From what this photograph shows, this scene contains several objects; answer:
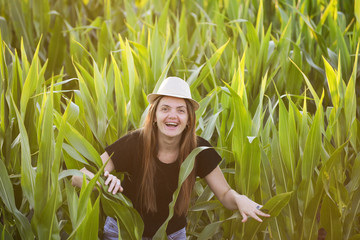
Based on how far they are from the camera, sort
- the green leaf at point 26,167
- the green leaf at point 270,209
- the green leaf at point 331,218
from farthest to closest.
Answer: the green leaf at point 331,218 < the green leaf at point 270,209 < the green leaf at point 26,167

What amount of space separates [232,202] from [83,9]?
233 cm

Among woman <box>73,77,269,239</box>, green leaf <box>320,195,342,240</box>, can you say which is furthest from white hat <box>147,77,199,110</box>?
green leaf <box>320,195,342,240</box>

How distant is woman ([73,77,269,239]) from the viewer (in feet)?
4.15

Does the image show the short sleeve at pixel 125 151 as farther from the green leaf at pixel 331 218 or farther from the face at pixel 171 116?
the green leaf at pixel 331 218

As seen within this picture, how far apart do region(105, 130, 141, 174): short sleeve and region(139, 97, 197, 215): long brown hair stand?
24 mm

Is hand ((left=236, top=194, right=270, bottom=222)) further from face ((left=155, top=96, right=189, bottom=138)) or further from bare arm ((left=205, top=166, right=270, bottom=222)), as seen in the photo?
face ((left=155, top=96, right=189, bottom=138))

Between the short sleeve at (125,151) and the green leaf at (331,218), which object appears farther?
the green leaf at (331,218)

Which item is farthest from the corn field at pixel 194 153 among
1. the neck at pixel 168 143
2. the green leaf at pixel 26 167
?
the neck at pixel 168 143

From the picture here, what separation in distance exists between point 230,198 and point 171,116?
0.79ft

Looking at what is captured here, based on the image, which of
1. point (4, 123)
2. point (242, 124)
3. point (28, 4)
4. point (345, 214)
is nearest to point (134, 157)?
point (242, 124)

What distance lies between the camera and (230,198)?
1319 millimetres

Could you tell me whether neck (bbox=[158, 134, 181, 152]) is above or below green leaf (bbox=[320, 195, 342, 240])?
above

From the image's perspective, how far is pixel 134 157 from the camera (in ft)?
4.35

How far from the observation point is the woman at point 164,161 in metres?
1.27
